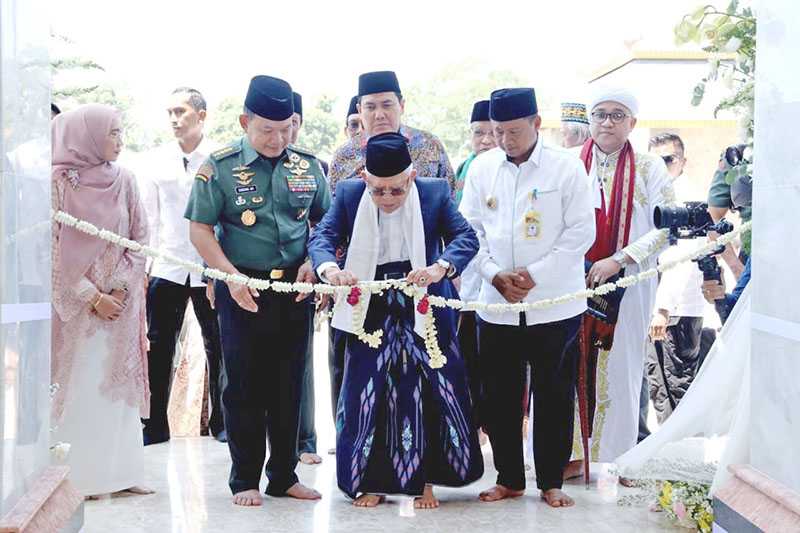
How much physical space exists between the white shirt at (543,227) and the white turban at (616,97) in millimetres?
490

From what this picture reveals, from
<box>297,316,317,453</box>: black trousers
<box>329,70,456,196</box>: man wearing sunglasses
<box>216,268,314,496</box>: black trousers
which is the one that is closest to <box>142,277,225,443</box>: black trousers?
<box>297,316,317,453</box>: black trousers

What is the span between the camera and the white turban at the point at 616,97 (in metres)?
4.69

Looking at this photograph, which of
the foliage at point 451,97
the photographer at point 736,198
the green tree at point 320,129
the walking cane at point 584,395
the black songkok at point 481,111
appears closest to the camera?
the photographer at point 736,198

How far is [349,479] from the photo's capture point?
4141mm

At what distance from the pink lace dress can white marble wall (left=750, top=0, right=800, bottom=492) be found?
2528mm

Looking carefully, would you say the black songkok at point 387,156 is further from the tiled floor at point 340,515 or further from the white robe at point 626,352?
the tiled floor at point 340,515

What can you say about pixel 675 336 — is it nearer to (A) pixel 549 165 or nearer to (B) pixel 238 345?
(A) pixel 549 165

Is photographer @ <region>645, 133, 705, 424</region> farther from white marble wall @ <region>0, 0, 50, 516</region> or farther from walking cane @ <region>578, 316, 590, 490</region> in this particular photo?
white marble wall @ <region>0, 0, 50, 516</region>

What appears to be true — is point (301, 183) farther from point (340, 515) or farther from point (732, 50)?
point (732, 50)

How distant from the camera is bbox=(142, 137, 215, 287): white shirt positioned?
587 centimetres

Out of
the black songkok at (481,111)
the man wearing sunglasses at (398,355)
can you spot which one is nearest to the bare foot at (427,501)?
the man wearing sunglasses at (398,355)

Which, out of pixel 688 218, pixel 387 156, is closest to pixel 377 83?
pixel 387 156

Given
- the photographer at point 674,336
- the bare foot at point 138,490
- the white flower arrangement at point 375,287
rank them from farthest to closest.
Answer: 1. the photographer at point 674,336
2. the bare foot at point 138,490
3. the white flower arrangement at point 375,287

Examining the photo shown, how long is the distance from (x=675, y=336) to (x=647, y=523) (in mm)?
2503
